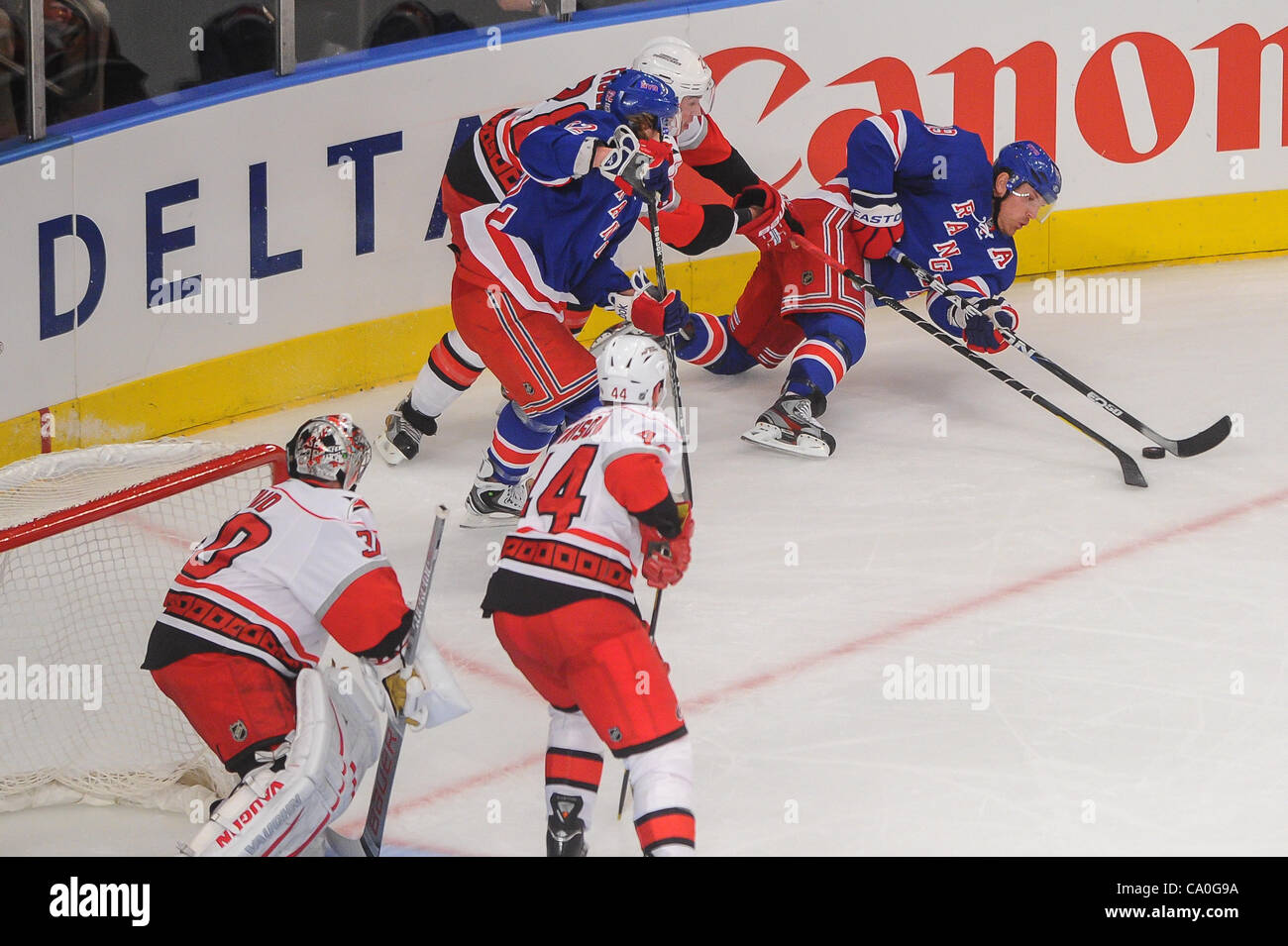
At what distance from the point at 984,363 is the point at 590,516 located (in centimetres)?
232

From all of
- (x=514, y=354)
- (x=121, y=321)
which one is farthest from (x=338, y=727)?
(x=121, y=321)

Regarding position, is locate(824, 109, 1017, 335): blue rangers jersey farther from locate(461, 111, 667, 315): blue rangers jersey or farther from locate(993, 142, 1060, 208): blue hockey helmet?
locate(461, 111, 667, 315): blue rangers jersey

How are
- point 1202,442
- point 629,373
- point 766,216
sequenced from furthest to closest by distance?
point 766,216
point 1202,442
point 629,373

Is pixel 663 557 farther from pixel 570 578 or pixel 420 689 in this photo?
pixel 420 689

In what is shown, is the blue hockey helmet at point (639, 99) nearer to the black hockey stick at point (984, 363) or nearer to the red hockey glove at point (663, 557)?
the black hockey stick at point (984, 363)

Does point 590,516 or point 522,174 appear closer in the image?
point 590,516

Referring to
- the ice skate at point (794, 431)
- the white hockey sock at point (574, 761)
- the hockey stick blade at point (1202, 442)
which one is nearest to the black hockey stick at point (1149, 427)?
the hockey stick blade at point (1202, 442)

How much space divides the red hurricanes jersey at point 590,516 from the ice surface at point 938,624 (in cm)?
55

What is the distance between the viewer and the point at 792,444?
4.87 meters

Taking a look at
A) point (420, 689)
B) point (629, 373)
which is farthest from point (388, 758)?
point (629, 373)

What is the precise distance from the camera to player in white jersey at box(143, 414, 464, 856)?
2.79m

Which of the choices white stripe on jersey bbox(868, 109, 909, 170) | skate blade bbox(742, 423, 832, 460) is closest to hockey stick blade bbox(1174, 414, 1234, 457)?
skate blade bbox(742, 423, 832, 460)

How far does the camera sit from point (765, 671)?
3629 millimetres
